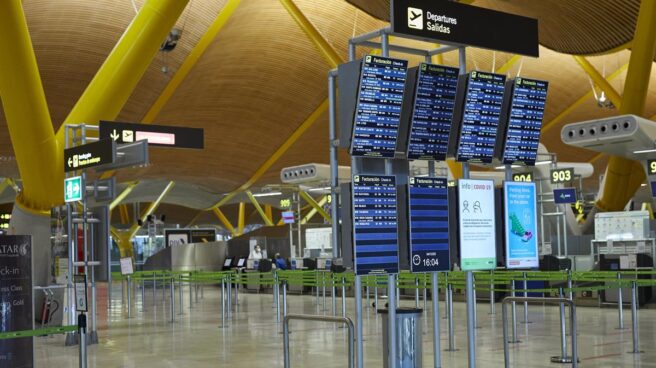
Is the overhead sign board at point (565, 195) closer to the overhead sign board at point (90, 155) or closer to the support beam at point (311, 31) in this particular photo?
the support beam at point (311, 31)

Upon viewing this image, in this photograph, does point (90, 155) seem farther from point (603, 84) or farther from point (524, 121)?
point (603, 84)

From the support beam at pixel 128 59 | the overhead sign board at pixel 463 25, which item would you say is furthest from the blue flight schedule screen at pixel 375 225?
the support beam at pixel 128 59

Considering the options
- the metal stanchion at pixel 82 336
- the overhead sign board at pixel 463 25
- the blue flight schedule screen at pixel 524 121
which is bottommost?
the metal stanchion at pixel 82 336

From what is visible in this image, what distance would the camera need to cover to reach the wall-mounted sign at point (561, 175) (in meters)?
27.3

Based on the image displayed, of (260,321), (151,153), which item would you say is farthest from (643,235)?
(151,153)

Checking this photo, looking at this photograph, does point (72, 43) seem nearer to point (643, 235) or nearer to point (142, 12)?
point (142, 12)

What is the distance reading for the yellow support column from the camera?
920 inches

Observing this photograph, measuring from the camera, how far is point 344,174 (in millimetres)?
31781

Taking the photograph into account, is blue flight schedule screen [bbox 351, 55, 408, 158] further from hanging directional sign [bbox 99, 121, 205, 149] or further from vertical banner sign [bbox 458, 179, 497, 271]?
hanging directional sign [bbox 99, 121, 205, 149]

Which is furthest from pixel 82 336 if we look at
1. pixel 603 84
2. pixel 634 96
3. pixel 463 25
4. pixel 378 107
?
pixel 603 84

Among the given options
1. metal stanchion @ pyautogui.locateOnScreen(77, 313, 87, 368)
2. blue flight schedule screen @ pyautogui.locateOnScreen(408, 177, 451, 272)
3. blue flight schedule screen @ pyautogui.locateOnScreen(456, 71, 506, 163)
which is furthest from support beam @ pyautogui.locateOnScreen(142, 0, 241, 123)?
blue flight schedule screen @ pyautogui.locateOnScreen(408, 177, 451, 272)

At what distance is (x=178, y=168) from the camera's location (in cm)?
4572

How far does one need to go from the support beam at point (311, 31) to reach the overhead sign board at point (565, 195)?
9652mm

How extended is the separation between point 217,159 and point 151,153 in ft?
17.2
